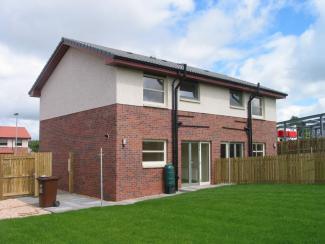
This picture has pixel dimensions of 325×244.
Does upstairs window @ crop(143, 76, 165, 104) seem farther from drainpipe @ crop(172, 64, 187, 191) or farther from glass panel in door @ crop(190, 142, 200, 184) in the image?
glass panel in door @ crop(190, 142, 200, 184)

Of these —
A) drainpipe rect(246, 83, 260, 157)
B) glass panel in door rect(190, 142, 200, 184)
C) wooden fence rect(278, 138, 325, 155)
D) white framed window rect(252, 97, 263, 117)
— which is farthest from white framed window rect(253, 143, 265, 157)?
glass panel in door rect(190, 142, 200, 184)

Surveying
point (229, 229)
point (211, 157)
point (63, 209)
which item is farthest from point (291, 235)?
point (211, 157)

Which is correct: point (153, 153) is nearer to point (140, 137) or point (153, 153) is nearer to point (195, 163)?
point (140, 137)

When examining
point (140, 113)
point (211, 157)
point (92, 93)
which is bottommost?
point (211, 157)

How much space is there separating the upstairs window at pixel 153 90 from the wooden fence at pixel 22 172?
193 inches

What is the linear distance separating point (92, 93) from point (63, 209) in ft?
18.2

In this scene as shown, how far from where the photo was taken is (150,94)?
48.9ft

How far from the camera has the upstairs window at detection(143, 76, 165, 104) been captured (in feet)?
48.3

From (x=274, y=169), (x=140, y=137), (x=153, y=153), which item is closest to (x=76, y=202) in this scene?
(x=140, y=137)

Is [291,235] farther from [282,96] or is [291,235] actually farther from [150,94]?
[282,96]

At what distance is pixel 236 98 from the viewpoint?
764 inches

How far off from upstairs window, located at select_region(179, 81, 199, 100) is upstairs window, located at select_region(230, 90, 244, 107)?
2.90m

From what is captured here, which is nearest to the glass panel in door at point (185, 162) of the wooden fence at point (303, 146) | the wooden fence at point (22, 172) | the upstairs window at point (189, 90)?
the upstairs window at point (189, 90)

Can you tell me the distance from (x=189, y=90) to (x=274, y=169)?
532 centimetres
